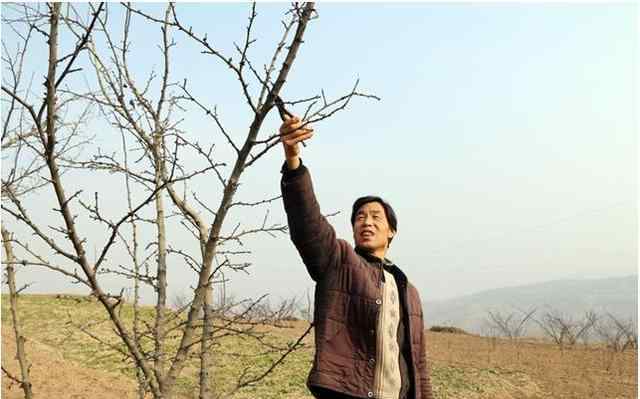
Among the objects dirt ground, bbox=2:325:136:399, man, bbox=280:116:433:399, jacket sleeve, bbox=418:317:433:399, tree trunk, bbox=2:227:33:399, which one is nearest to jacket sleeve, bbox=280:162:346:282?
man, bbox=280:116:433:399

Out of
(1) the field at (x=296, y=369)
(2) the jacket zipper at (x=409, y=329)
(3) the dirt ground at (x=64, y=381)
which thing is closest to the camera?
(2) the jacket zipper at (x=409, y=329)

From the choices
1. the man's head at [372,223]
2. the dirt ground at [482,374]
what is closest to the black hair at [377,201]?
the man's head at [372,223]

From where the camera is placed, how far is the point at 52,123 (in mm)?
1387

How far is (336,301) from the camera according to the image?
2123mm

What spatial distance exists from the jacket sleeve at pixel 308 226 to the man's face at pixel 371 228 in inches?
9.3

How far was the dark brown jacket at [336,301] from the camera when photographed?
1.97 meters

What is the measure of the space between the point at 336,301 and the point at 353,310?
0.07 meters

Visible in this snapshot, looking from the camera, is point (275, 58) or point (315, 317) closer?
point (275, 58)

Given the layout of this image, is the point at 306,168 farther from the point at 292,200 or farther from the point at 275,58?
the point at 275,58

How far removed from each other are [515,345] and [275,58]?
19.5m

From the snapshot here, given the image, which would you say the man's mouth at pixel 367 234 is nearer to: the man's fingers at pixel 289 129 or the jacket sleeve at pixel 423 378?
the jacket sleeve at pixel 423 378

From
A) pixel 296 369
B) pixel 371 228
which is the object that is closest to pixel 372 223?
pixel 371 228

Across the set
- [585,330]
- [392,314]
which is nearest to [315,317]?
[392,314]

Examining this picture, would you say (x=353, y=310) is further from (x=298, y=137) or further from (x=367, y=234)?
(x=298, y=137)
